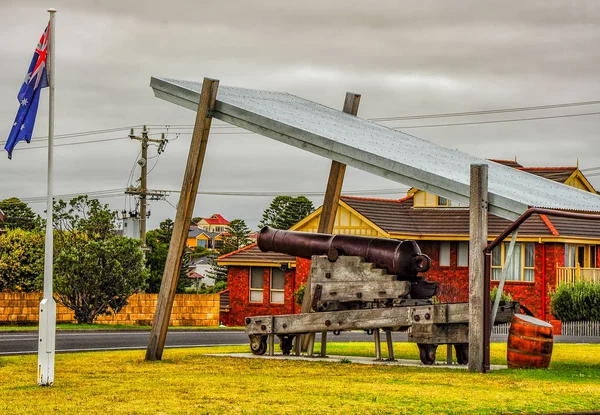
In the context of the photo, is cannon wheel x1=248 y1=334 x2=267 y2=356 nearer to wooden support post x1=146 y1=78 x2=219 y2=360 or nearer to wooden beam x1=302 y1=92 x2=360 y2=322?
wooden beam x1=302 y1=92 x2=360 y2=322

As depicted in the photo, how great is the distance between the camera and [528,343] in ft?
52.9

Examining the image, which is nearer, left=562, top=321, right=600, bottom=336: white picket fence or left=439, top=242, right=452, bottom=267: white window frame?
left=562, top=321, right=600, bottom=336: white picket fence

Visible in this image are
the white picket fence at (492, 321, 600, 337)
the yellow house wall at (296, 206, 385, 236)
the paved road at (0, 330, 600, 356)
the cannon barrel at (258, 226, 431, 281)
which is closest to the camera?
the cannon barrel at (258, 226, 431, 281)

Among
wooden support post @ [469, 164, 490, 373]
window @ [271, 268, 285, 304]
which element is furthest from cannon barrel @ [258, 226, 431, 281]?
window @ [271, 268, 285, 304]

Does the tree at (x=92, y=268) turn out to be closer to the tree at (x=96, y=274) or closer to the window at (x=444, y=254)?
the tree at (x=96, y=274)

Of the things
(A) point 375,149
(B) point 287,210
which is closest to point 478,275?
(A) point 375,149

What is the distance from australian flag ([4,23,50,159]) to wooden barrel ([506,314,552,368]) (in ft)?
24.5

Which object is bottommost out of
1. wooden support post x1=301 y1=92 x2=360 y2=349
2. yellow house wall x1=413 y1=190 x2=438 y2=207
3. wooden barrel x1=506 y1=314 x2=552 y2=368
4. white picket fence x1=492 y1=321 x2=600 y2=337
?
white picket fence x1=492 y1=321 x2=600 y2=337

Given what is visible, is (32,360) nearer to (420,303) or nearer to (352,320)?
(352,320)

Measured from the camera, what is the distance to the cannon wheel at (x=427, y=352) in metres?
17.2

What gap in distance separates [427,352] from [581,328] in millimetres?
23217

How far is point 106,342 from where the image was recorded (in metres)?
26.0

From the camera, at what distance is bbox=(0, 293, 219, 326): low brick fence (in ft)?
129

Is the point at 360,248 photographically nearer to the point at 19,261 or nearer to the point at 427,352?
the point at 427,352
